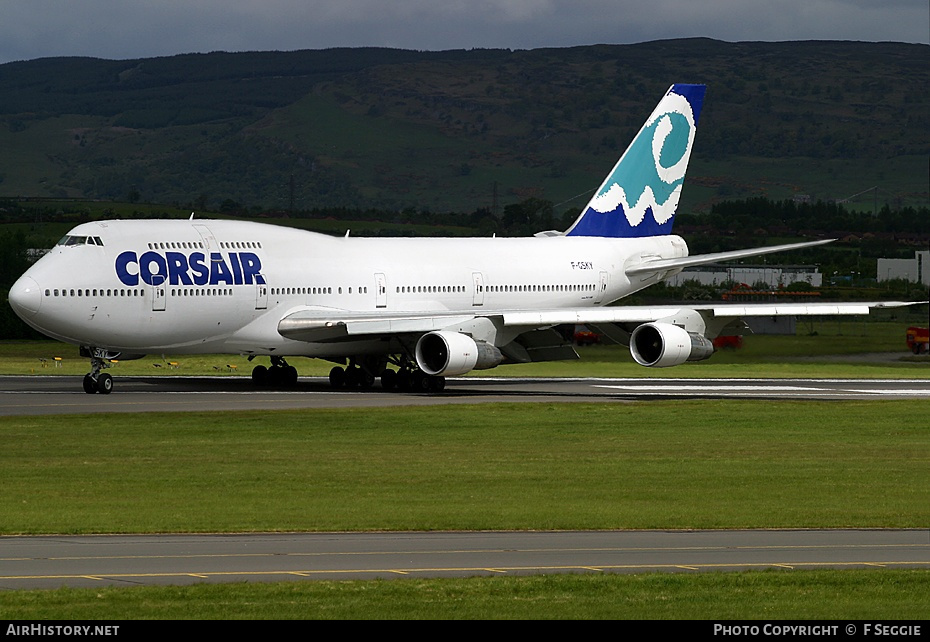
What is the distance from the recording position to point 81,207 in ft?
564

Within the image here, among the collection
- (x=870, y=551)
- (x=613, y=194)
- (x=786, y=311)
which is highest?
(x=613, y=194)

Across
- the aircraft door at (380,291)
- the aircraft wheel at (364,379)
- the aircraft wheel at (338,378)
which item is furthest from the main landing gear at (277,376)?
the aircraft door at (380,291)

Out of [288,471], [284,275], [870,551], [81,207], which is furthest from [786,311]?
[81,207]

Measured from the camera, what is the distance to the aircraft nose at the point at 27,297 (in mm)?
45781

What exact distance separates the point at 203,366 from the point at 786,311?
2574cm

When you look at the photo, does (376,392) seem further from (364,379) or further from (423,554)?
(423,554)

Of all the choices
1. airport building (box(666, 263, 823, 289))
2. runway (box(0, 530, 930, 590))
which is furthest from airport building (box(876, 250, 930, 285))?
runway (box(0, 530, 930, 590))

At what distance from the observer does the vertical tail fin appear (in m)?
62.5

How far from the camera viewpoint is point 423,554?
20.4 m

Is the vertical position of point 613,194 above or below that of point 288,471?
above

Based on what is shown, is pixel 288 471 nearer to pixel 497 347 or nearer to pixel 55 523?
pixel 55 523

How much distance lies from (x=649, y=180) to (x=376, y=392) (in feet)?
57.1

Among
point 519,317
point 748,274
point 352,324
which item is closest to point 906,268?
point 748,274

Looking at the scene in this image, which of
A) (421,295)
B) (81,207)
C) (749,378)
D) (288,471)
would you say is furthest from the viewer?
(81,207)
